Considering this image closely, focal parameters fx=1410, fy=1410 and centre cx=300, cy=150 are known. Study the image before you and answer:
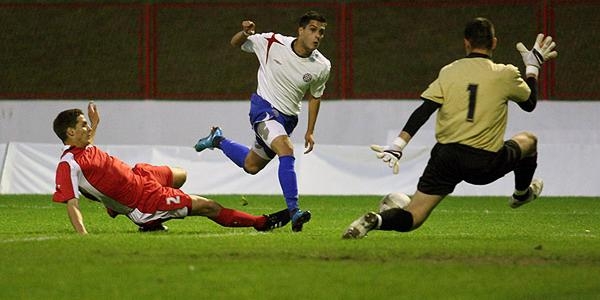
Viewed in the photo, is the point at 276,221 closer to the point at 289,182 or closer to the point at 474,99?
the point at 289,182

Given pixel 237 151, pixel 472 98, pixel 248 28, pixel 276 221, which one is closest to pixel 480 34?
pixel 472 98

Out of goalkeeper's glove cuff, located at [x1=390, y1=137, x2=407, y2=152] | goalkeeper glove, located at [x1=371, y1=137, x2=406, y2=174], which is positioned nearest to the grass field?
goalkeeper glove, located at [x1=371, y1=137, x2=406, y2=174]

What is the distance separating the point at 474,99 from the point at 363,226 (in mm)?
1312

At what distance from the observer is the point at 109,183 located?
12.0 metres

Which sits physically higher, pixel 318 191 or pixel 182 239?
pixel 182 239

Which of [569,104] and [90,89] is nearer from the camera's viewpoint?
[569,104]

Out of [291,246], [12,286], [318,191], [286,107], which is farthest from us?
[318,191]

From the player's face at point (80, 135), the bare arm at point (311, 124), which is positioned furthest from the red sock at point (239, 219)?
the player's face at point (80, 135)

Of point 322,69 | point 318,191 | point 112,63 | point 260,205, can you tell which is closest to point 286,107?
point 322,69

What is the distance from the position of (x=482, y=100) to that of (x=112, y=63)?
24.0 m

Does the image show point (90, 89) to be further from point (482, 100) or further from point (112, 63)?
point (482, 100)

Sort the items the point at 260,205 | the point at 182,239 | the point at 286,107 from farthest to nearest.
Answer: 1. the point at 260,205
2. the point at 286,107
3. the point at 182,239

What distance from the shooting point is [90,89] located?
34156mm

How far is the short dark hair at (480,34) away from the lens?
1103 centimetres
